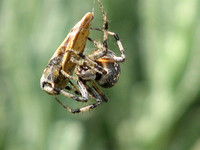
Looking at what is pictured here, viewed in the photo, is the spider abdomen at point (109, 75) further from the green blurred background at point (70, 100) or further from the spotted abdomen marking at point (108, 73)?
the green blurred background at point (70, 100)

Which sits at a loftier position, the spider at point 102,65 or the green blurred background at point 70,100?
the spider at point 102,65

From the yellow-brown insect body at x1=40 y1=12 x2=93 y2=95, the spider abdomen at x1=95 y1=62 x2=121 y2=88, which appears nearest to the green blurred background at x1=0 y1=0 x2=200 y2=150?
the spider abdomen at x1=95 y1=62 x2=121 y2=88

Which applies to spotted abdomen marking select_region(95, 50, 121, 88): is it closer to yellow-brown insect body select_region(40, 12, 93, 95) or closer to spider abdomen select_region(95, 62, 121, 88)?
spider abdomen select_region(95, 62, 121, 88)

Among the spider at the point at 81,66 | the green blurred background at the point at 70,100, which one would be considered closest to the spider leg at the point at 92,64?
the spider at the point at 81,66

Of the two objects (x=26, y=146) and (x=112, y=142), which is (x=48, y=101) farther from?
(x=112, y=142)

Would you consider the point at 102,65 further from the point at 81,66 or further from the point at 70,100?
the point at 70,100

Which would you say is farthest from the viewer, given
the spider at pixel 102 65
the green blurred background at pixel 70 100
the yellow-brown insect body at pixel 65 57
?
the green blurred background at pixel 70 100

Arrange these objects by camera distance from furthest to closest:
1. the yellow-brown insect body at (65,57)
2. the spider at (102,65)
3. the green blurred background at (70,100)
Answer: the green blurred background at (70,100), the spider at (102,65), the yellow-brown insect body at (65,57)

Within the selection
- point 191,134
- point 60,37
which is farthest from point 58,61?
point 191,134
